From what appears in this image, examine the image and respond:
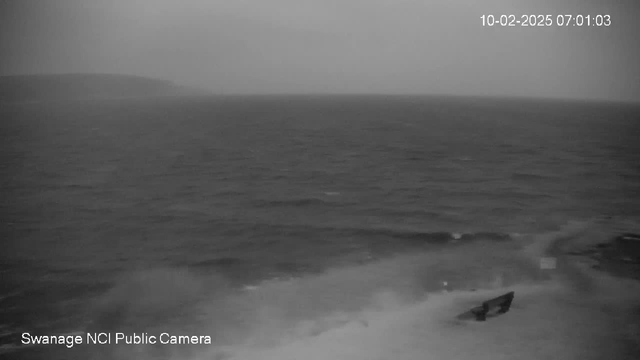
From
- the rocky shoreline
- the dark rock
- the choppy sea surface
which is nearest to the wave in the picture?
the choppy sea surface

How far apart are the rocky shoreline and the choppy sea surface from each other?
130 cm

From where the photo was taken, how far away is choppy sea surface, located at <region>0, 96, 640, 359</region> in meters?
12.7

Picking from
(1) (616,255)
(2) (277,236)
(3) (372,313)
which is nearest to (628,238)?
(1) (616,255)

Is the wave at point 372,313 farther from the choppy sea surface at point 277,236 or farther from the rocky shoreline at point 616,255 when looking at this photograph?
the rocky shoreline at point 616,255

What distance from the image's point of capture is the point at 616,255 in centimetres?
1758

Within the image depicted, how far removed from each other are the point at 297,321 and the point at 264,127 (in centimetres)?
4895

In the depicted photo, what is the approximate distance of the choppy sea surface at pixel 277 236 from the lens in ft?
41.6

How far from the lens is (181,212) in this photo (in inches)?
880

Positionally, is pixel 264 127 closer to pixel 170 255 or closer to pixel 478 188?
pixel 478 188

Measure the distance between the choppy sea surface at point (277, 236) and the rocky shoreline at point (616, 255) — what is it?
1295 millimetres

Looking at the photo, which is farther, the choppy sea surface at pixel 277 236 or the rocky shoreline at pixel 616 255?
the rocky shoreline at pixel 616 255

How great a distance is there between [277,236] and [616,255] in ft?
43.1

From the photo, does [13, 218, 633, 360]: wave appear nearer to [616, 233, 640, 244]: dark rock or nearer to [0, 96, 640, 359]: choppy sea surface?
[0, 96, 640, 359]: choppy sea surface

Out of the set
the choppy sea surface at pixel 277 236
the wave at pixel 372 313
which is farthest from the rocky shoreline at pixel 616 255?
the wave at pixel 372 313
